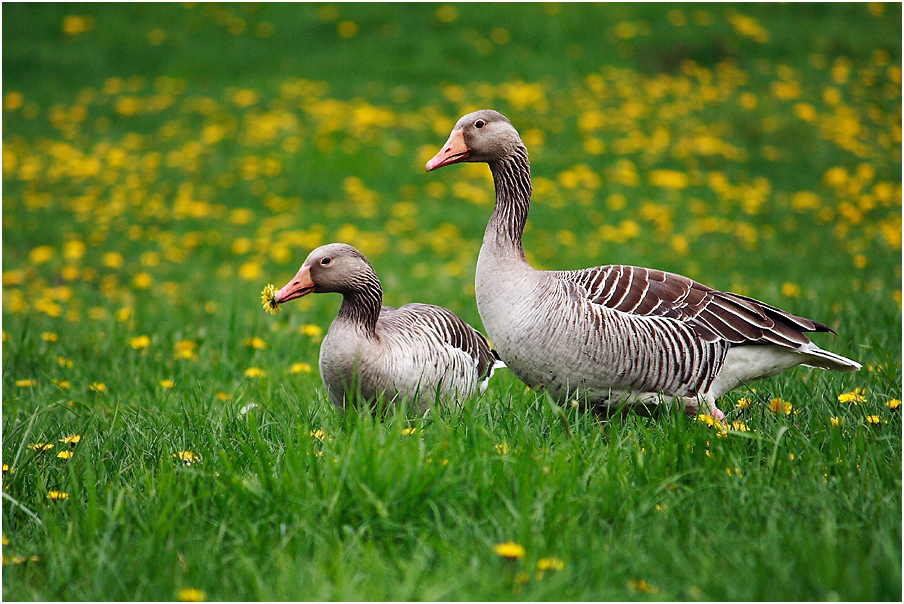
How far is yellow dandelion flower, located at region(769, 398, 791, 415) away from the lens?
4.02 m

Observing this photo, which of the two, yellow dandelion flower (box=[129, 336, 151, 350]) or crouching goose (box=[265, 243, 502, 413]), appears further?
yellow dandelion flower (box=[129, 336, 151, 350])

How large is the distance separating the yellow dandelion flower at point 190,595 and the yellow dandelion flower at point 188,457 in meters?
0.94

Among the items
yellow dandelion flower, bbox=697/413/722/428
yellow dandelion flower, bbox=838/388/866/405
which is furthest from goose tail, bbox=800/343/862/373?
yellow dandelion flower, bbox=697/413/722/428

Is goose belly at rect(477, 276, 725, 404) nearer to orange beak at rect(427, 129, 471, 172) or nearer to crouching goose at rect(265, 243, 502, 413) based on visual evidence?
crouching goose at rect(265, 243, 502, 413)

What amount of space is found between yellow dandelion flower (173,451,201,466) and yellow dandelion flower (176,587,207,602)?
94 cm

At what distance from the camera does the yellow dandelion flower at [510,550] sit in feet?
8.62

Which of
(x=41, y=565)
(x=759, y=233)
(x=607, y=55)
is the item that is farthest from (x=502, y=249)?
(x=607, y=55)

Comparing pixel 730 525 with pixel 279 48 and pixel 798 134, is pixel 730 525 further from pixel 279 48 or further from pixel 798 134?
pixel 279 48

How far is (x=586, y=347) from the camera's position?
3.72 metres

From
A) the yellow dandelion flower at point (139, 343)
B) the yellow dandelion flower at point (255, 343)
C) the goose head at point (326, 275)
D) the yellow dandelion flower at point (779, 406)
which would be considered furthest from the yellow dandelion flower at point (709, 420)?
the yellow dandelion flower at point (139, 343)

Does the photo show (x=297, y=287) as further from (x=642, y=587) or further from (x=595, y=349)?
(x=642, y=587)

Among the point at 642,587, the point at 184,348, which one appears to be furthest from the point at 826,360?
the point at 184,348

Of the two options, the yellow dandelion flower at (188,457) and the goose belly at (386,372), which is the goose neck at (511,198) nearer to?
the goose belly at (386,372)

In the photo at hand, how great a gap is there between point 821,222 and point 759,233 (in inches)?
37.7
